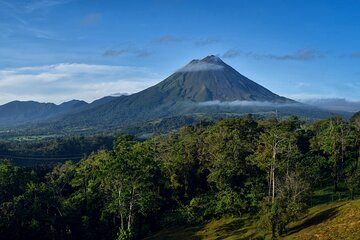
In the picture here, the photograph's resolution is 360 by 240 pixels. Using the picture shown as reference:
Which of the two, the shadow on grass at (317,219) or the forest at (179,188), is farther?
the forest at (179,188)

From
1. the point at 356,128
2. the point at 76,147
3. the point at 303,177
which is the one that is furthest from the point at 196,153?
the point at 76,147

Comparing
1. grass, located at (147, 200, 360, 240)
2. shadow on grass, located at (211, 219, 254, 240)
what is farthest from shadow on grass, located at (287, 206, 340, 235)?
shadow on grass, located at (211, 219, 254, 240)

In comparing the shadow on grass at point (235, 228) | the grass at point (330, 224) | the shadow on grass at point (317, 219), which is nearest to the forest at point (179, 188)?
the shadow on grass at point (317, 219)

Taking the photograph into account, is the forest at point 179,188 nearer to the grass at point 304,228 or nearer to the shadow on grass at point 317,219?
the shadow on grass at point 317,219

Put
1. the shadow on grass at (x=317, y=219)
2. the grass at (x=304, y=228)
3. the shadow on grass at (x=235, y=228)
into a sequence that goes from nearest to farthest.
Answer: the grass at (x=304, y=228), the shadow on grass at (x=317, y=219), the shadow on grass at (x=235, y=228)

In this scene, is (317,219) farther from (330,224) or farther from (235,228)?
(235,228)

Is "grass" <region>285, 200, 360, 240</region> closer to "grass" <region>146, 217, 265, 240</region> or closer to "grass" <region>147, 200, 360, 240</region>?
"grass" <region>147, 200, 360, 240</region>

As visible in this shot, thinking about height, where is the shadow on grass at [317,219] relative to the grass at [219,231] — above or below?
above

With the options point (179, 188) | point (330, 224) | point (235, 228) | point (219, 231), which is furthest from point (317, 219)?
point (179, 188)
